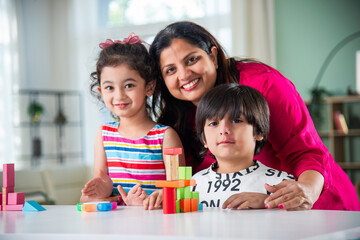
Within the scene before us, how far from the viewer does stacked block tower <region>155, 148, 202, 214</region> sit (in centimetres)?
113

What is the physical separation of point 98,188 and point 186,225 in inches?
29.0

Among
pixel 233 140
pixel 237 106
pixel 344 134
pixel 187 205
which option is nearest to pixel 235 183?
pixel 233 140

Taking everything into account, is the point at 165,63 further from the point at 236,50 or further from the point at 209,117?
the point at 236,50

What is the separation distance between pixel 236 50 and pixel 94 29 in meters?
2.15

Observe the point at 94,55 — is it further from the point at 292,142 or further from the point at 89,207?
the point at 89,207

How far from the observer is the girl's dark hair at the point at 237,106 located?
153cm

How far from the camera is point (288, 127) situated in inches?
65.7

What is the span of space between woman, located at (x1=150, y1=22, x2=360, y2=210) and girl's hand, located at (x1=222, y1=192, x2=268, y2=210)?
0.28 meters

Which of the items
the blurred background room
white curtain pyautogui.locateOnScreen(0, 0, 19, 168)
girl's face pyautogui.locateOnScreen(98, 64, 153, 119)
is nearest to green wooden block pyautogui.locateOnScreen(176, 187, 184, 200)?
girl's face pyautogui.locateOnScreen(98, 64, 153, 119)

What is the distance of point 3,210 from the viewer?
54.3 inches

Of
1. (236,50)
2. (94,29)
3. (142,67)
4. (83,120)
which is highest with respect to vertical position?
(94,29)

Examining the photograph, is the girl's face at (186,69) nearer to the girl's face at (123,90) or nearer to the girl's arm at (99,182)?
the girl's face at (123,90)

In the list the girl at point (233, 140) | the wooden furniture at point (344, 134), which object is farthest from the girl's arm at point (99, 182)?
the wooden furniture at point (344, 134)

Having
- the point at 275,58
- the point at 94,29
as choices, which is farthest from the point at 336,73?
the point at 94,29
